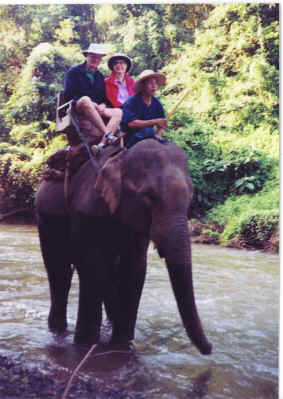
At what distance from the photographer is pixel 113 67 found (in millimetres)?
3268

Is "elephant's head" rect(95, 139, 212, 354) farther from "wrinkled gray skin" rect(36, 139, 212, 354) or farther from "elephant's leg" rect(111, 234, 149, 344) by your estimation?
"elephant's leg" rect(111, 234, 149, 344)

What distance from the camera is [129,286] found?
9.49 feet

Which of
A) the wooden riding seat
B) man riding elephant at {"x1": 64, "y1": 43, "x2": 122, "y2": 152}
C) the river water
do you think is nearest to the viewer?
the river water

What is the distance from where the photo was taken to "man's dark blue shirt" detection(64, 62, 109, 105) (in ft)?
10.5

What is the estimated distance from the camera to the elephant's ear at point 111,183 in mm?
2543

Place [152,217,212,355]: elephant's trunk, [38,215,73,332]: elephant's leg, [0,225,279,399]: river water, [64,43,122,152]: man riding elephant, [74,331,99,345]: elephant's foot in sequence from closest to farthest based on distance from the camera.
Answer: [152,217,212,355]: elephant's trunk, [0,225,279,399]: river water, [74,331,99,345]: elephant's foot, [64,43,122,152]: man riding elephant, [38,215,73,332]: elephant's leg

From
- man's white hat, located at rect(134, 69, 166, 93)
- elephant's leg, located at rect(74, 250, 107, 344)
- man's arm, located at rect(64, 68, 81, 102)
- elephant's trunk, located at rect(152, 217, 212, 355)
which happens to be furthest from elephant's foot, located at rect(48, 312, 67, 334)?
man's white hat, located at rect(134, 69, 166, 93)

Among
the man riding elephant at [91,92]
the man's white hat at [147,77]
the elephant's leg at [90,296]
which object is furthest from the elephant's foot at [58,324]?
the man's white hat at [147,77]

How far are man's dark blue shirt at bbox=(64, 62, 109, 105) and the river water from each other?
1.60 m

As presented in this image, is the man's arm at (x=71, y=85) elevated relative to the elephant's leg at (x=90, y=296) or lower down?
elevated

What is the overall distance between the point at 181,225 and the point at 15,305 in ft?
Answer: 7.54

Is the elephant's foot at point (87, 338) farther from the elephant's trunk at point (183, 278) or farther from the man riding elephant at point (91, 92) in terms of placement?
the man riding elephant at point (91, 92)

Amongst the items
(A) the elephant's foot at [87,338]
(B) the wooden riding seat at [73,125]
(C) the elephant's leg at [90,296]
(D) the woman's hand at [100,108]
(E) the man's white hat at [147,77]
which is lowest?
(A) the elephant's foot at [87,338]

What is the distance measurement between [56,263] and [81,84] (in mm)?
1218
